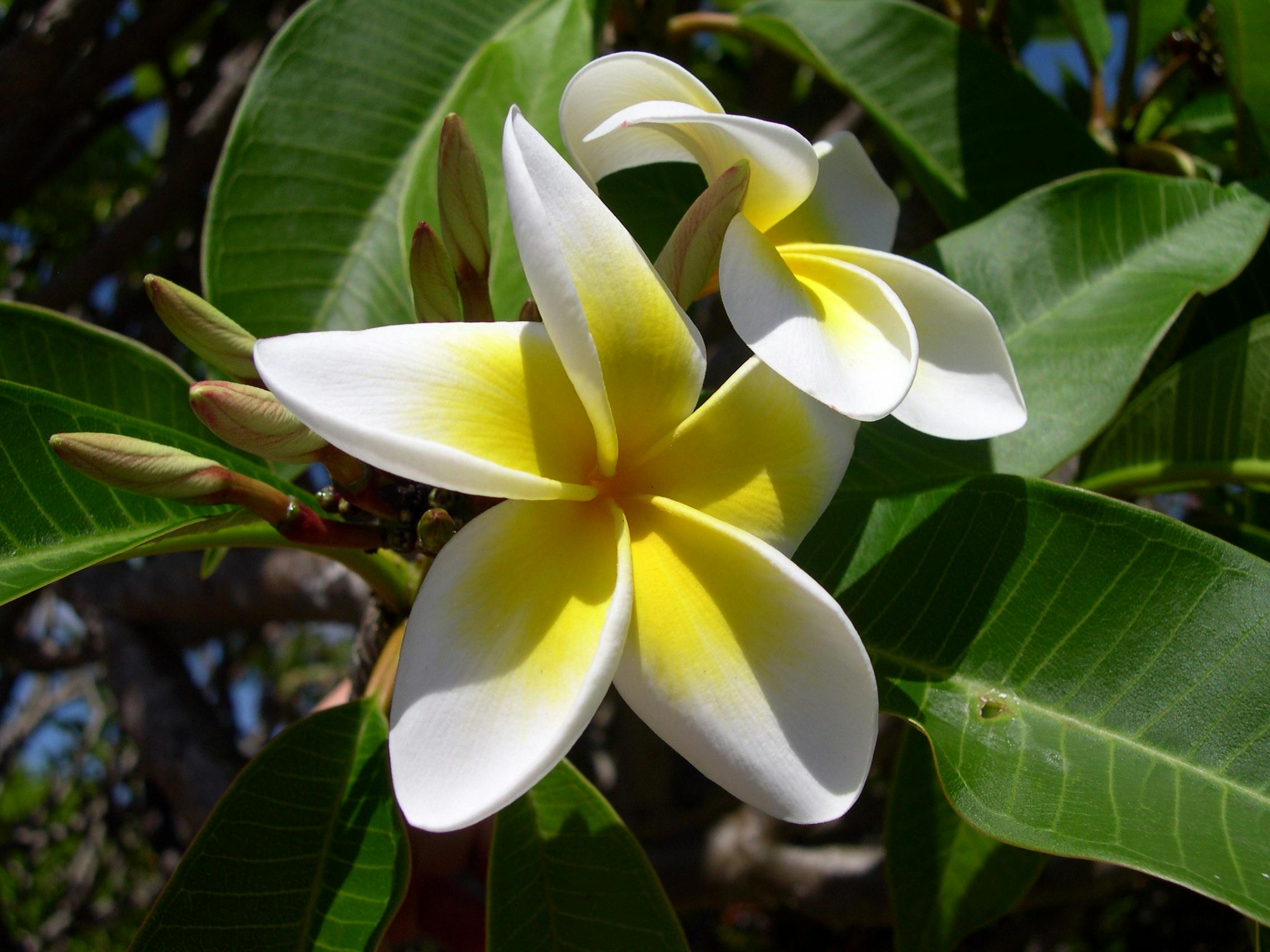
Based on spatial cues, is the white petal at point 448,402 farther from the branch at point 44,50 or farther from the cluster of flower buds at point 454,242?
the branch at point 44,50

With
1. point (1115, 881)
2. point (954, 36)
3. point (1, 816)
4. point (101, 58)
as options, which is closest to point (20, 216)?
point (101, 58)

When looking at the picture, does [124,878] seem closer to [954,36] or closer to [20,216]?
[20,216]

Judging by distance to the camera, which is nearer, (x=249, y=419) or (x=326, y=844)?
(x=249, y=419)

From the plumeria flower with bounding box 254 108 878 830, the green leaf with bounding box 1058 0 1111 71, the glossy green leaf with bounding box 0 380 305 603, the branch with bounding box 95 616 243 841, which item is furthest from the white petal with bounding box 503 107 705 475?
the branch with bounding box 95 616 243 841

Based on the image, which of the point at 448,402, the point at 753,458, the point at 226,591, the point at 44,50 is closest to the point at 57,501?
the point at 448,402

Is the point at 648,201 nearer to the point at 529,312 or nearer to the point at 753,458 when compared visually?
the point at 529,312

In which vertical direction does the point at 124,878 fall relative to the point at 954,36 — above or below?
below

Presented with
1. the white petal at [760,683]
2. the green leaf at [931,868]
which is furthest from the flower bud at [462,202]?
the green leaf at [931,868]
